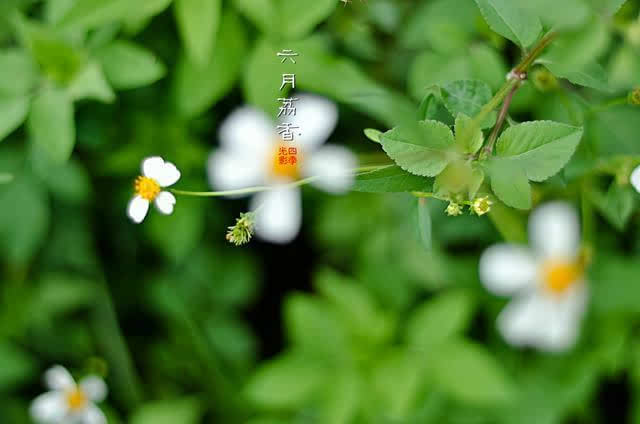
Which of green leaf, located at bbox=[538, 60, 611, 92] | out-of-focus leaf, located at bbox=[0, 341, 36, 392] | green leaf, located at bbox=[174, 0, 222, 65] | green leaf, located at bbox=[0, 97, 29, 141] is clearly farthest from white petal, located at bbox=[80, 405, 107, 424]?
green leaf, located at bbox=[538, 60, 611, 92]

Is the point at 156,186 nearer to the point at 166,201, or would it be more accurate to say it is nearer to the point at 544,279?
the point at 166,201

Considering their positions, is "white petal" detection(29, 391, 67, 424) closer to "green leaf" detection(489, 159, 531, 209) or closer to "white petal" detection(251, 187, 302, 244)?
"white petal" detection(251, 187, 302, 244)

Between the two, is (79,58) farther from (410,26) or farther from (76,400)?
(76,400)

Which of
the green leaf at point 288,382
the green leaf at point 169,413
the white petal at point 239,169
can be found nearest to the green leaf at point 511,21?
the white petal at point 239,169

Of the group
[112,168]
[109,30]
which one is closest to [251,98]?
[109,30]

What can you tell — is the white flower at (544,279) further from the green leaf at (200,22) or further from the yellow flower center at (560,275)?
the green leaf at (200,22)
